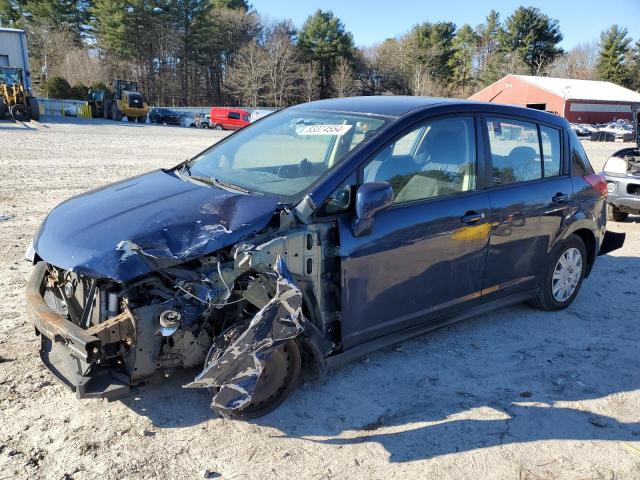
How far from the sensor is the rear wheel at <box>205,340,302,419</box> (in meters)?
3.07

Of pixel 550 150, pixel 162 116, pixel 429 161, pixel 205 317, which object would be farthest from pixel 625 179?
pixel 162 116

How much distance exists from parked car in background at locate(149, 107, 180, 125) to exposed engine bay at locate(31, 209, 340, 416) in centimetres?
4173

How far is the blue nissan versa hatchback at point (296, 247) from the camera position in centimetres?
278

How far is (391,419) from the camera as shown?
320 cm

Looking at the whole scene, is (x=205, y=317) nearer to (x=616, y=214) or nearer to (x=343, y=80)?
(x=616, y=214)

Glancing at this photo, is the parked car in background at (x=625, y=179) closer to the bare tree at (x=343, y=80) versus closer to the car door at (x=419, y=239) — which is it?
the car door at (x=419, y=239)

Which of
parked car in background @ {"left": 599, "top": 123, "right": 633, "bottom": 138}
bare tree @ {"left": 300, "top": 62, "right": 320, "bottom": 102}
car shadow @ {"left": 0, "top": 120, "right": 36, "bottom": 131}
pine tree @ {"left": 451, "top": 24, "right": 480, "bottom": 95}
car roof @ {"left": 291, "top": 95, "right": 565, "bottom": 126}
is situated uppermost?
pine tree @ {"left": 451, "top": 24, "right": 480, "bottom": 95}

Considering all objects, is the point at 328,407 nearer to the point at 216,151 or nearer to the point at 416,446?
the point at 416,446

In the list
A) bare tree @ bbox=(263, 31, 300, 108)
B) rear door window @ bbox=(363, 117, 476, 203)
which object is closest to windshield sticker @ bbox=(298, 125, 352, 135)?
rear door window @ bbox=(363, 117, 476, 203)

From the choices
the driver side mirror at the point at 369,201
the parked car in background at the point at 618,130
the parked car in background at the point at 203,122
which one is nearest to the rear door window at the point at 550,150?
the driver side mirror at the point at 369,201

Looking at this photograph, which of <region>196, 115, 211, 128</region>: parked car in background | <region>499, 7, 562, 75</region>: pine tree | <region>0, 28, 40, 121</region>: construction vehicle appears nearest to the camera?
<region>0, 28, 40, 121</region>: construction vehicle

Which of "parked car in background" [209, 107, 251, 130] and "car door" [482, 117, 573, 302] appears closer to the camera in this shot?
"car door" [482, 117, 573, 302]

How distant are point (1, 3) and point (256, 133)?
67542 millimetres

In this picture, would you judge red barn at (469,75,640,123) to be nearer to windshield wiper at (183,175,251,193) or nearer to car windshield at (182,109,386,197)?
car windshield at (182,109,386,197)
